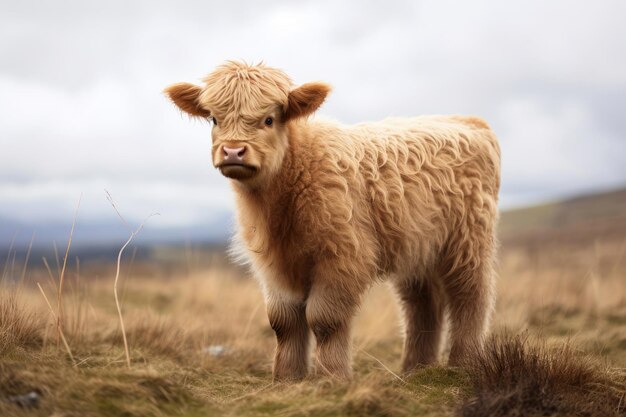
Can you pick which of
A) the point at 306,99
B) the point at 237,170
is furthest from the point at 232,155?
the point at 306,99

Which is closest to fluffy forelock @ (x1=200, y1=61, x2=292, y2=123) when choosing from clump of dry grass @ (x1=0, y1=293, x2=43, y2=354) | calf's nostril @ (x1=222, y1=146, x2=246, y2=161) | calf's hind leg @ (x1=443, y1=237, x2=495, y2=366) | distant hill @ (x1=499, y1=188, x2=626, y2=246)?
calf's nostril @ (x1=222, y1=146, x2=246, y2=161)

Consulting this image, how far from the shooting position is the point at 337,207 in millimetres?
5445

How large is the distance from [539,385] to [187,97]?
3368 millimetres

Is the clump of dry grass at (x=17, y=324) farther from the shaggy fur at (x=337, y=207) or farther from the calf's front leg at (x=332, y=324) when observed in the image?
the calf's front leg at (x=332, y=324)

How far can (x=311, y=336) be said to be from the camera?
239 inches

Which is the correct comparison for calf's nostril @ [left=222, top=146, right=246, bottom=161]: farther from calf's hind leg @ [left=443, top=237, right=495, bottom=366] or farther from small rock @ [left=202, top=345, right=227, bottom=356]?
small rock @ [left=202, top=345, right=227, bottom=356]

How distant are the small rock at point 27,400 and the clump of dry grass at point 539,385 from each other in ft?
8.25

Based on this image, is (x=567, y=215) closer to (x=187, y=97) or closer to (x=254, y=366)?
(x=254, y=366)

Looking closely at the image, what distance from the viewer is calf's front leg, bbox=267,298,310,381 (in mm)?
5855

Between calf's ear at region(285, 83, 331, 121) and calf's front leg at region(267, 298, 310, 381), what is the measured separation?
156 cm

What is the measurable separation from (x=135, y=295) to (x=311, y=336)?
743cm

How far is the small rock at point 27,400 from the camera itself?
12.5 ft

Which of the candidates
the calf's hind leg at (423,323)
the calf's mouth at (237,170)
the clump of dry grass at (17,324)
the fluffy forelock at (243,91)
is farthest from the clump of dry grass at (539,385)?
the clump of dry grass at (17,324)

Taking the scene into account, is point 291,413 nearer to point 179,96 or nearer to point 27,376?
point 27,376
